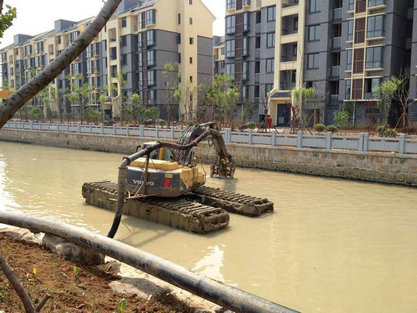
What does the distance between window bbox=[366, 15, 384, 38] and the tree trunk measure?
3073cm

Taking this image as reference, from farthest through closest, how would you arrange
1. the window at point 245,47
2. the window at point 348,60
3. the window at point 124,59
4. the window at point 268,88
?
the window at point 124,59
the window at point 245,47
the window at point 268,88
the window at point 348,60

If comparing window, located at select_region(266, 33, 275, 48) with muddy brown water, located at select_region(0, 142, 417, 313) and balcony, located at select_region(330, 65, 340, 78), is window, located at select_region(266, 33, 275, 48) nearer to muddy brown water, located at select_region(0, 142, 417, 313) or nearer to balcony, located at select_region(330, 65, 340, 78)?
balcony, located at select_region(330, 65, 340, 78)

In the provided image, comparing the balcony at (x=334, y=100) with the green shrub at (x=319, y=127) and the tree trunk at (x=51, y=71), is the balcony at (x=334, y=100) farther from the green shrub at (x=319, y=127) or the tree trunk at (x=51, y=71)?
the tree trunk at (x=51, y=71)

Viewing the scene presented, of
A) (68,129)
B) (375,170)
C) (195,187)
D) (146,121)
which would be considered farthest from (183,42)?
(195,187)

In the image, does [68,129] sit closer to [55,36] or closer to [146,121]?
[146,121]

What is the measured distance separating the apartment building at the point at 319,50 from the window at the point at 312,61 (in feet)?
0.28

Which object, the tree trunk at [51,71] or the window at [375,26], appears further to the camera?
the window at [375,26]

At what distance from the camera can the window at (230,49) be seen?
4153cm

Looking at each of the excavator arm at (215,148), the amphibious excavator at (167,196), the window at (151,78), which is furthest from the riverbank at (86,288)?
the window at (151,78)

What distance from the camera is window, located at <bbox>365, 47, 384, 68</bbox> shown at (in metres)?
29.3

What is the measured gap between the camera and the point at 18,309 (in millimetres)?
3711

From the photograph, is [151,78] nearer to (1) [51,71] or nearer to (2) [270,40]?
(2) [270,40]

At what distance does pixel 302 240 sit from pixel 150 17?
40590mm

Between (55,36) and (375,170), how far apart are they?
5510cm
